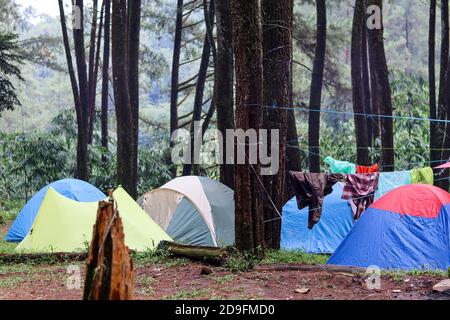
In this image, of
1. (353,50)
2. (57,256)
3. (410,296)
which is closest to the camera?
(410,296)

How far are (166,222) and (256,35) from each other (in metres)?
5.87

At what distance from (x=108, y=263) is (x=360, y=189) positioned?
29.7 feet

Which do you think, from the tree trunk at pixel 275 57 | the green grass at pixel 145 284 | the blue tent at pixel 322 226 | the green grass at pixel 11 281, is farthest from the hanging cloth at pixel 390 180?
the green grass at pixel 11 281

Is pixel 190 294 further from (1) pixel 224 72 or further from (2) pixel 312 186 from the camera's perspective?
(1) pixel 224 72

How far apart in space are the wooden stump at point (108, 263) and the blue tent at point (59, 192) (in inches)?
385

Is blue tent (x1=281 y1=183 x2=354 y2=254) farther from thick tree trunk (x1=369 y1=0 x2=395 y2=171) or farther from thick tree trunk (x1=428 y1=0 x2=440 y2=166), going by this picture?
thick tree trunk (x1=428 y1=0 x2=440 y2=166)

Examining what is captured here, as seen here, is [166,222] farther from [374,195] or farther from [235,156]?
[235,156]

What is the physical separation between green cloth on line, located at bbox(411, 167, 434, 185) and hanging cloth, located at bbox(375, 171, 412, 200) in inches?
7.8

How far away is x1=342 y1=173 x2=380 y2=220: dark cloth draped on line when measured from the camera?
12.3 m

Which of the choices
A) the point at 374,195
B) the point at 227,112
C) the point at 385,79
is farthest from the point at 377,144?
the point at 227,112

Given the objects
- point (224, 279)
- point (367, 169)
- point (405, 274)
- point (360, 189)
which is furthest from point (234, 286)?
point (367, 169)

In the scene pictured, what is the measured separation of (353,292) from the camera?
638cm

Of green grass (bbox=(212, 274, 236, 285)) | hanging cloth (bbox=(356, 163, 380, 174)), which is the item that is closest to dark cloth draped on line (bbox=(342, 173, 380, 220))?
hanging cloth (bbox=(356, 163, 380, 174))

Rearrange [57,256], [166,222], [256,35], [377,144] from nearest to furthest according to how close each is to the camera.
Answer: [256,35]
[57,256]
[166,222]
[377,144]
